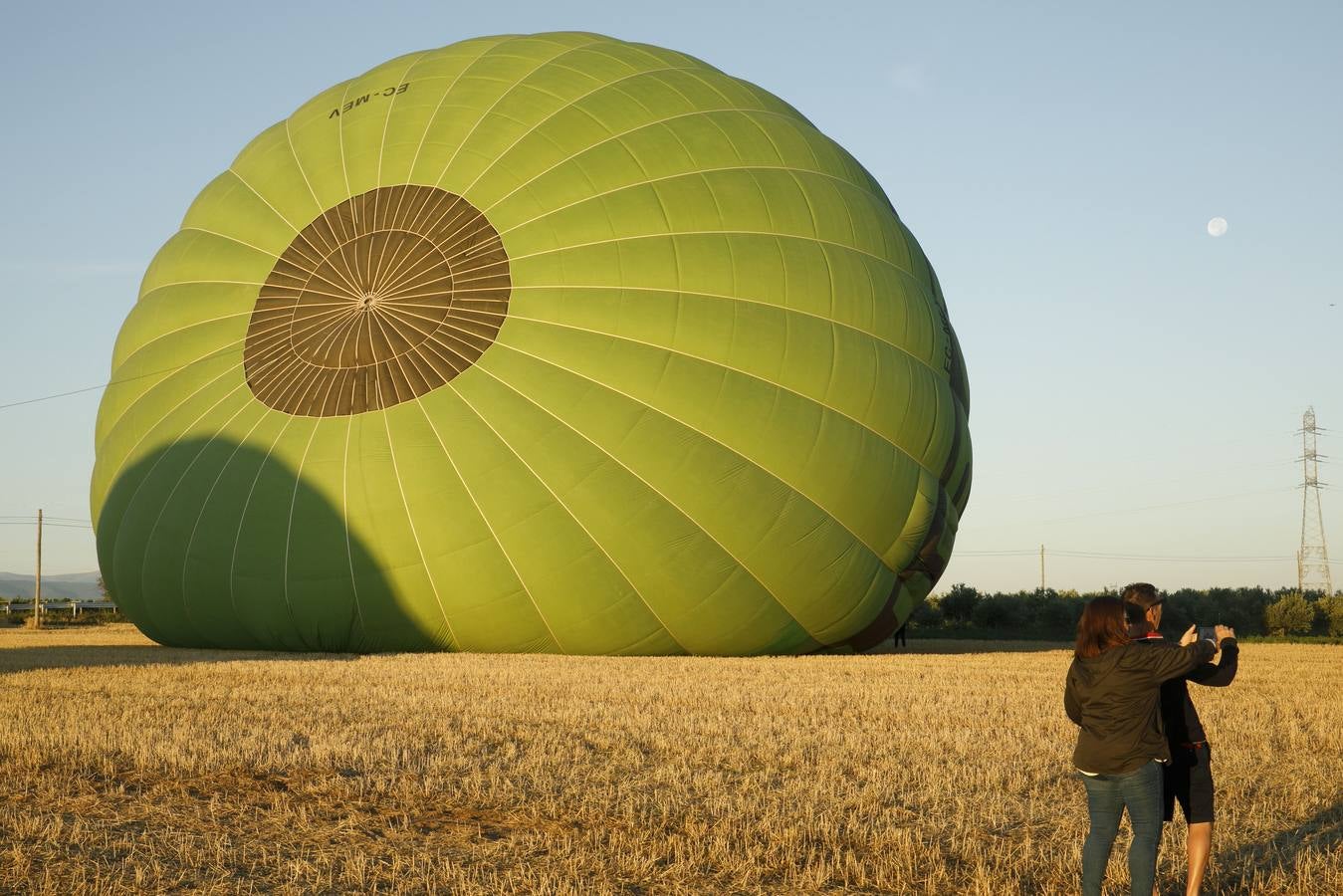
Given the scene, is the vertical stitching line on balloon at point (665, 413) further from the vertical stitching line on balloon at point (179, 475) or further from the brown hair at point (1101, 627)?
the brown hair at point (1101, 627)

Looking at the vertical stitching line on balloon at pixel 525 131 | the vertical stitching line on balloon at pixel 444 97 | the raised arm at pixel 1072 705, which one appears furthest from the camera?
the vertical stitching line on balloon at pixel 444 97

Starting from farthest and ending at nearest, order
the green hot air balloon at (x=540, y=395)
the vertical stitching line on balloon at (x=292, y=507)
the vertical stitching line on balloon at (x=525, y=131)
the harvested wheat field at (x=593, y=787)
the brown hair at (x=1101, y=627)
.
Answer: the vertical stitching line on balloon at (x=525, y=131) → the vertical stitching line on balloon at (x=292, y=507) → the green hot air balloon at (x=540, y=395) → the harvested wheat field at (x=593, y=787) → the brown hair at (x=1101, y=627)

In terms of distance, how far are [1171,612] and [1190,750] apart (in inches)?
1346

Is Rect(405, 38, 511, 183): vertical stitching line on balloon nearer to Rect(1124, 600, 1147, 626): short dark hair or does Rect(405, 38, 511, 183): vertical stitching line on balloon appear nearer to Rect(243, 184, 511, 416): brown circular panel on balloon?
Rect(243, 184, 511, 416): brown circular panel on balloon

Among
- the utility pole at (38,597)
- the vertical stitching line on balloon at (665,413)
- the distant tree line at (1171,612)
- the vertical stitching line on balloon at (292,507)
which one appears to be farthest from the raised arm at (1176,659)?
the utility pole at (38,597)

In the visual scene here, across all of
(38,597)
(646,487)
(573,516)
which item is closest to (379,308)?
(573,516)

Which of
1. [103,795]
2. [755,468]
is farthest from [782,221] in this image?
[103,795]

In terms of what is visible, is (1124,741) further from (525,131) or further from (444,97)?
(444,97)

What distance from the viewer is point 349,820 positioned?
6457 millimetres

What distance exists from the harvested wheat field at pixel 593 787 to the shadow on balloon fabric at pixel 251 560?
3269 mm

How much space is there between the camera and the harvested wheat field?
5.54m

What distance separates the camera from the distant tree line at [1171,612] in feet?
115

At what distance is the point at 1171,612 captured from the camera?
3678cm

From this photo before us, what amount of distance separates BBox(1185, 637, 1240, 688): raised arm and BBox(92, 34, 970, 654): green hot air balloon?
1103 centimetres
